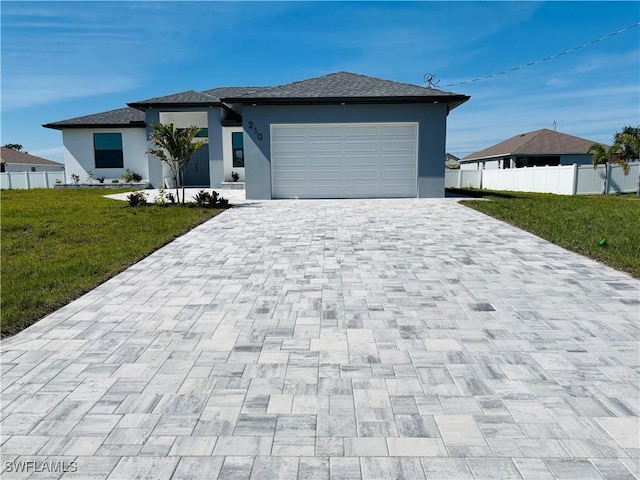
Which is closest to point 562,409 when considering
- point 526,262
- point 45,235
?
point 526,262

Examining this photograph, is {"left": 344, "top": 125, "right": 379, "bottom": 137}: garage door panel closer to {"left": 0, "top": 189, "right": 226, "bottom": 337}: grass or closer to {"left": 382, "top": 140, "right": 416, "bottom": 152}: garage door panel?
{"left": 382, "top": 140, "right": 416, "bottom": 152}: garage door panel

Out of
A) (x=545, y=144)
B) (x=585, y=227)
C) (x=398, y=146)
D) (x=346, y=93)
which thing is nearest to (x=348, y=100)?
(x=346, y=93)

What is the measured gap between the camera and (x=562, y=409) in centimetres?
270

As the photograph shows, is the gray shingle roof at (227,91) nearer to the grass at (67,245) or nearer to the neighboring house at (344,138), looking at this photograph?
the neighboring house at (344,138)

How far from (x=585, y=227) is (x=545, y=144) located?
88.2 ft

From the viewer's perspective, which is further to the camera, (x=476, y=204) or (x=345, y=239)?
(x=476, y=204)

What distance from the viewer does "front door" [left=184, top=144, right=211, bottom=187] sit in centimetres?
2383

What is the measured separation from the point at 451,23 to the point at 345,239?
39.1ft

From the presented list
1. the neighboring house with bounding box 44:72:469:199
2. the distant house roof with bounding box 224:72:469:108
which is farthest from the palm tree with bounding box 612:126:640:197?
the neighboring house with bounding box 44:72:469:199

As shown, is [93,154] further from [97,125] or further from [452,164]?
[452,164]

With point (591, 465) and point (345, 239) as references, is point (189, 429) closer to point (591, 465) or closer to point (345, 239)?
point (591, 465)

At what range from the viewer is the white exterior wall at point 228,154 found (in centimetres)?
2144

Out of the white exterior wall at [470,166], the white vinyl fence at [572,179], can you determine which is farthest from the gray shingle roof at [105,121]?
the white exterior wall at [470,166]

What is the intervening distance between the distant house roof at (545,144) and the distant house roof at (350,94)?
2002 centimetres
